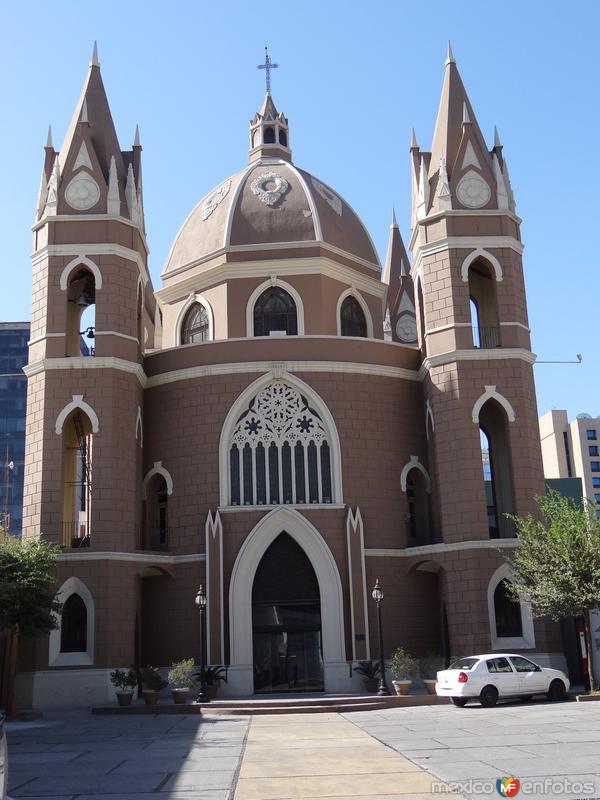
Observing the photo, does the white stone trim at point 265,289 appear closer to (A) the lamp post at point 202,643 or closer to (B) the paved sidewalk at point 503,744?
(A) the lamp post at point 202,643

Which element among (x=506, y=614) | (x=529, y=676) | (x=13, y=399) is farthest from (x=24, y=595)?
(x=13, y=399)

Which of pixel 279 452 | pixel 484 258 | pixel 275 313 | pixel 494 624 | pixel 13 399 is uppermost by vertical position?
pixel 13 399

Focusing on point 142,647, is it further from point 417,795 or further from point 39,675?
point 417,795

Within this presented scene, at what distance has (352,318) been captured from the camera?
3722 cm

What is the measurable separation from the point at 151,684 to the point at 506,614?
11.1 meters

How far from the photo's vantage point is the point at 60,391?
3097 centimetres

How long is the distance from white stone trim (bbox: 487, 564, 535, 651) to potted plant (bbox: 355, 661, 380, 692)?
3672mm

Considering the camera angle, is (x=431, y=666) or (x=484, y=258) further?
(x=484, y=258)

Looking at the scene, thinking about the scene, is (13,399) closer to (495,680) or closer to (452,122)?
(452,122)

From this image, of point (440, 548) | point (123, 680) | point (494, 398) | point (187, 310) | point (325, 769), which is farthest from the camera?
point (187, 310)

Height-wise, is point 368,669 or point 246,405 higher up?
point 246,405

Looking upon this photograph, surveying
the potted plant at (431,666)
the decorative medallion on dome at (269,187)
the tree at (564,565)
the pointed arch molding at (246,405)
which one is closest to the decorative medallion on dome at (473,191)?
the decorative medallion on dome at (269,187)

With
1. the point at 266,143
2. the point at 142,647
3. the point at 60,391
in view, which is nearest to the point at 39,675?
the point at 142,647

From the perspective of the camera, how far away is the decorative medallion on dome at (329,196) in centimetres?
3819
